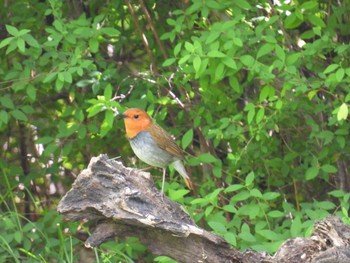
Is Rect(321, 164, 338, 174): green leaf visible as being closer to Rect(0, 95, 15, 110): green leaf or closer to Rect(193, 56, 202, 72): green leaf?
Rect(193, 56, 202, 72): green leaf

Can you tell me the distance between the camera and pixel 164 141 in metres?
6.03

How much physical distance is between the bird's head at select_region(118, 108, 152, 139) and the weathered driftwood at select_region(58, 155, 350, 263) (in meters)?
1.56

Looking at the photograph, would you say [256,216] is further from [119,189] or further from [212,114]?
[119,189]

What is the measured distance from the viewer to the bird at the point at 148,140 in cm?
594

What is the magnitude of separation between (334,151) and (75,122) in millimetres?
1738

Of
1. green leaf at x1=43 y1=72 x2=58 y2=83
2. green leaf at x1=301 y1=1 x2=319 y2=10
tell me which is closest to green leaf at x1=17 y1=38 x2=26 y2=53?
green leaf at x1=43 y1=72 x2=58 y2=83

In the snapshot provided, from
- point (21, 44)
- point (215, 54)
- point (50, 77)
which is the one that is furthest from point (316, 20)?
point (21, 44)

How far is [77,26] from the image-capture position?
20.0ft

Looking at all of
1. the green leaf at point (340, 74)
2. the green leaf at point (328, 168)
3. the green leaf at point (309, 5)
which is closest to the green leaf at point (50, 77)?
the green leaf at point (309, 5)

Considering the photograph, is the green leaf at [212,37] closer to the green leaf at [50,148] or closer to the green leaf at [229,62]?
the green leaf at [229,62]

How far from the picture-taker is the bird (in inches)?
234

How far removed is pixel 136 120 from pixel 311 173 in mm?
1170

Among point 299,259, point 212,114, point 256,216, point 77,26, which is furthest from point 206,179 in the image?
point 299,259

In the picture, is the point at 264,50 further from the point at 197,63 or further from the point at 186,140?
the point at 186,140
